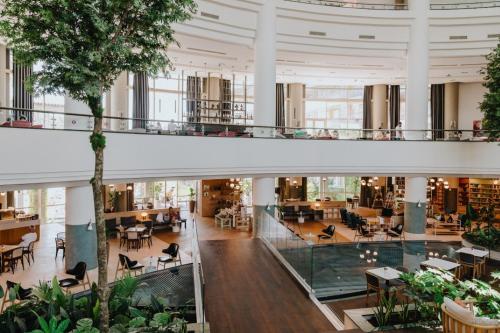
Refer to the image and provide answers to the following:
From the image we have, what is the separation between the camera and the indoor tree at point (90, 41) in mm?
4562

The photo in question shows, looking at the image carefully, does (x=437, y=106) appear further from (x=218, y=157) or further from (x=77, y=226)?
(x=77, y=226)

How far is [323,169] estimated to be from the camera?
43.3 feet

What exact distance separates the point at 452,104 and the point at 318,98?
7.38 m

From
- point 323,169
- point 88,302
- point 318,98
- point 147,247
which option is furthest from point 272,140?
point 318,98

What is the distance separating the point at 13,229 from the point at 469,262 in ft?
50.1

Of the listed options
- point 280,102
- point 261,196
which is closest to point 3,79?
point 261,196

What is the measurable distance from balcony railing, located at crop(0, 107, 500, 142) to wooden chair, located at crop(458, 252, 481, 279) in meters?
4.61

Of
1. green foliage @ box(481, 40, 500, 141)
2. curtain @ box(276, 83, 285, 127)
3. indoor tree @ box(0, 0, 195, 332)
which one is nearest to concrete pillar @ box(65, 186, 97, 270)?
indoor tree @ box(0, 0, 195, 332)

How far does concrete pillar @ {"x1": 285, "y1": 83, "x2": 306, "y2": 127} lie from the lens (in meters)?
21.5

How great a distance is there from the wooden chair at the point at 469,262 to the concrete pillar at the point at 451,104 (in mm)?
12148

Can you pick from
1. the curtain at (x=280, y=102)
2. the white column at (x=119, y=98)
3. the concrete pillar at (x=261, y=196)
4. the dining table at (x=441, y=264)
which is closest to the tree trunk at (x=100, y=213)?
the dining table at (x=441, y=264)

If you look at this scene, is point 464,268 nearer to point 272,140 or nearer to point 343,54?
point 272,140

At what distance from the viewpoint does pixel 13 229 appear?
13844mm

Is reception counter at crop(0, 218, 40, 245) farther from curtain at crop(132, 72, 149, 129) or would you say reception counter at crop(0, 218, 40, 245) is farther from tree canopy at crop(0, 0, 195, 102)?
tree canopy at crop(0, 0, 195, 102)
